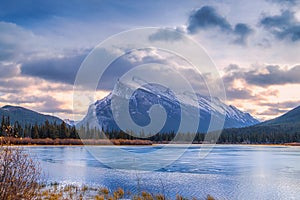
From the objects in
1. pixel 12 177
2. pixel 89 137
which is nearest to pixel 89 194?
pixel 12 177

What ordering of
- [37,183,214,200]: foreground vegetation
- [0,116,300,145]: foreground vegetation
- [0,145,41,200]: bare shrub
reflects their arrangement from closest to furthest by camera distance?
[0,145,41,200]: bare shrub, [37,183,214,200]: foreground vegetation, [0,116,300,145]: foreground vegetation

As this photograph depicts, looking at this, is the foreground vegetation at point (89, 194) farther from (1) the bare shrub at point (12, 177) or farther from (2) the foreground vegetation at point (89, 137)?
(2) the foreground vegetation at point (89, 137)

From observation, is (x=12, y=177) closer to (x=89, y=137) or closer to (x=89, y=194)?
(x=89, y=194)

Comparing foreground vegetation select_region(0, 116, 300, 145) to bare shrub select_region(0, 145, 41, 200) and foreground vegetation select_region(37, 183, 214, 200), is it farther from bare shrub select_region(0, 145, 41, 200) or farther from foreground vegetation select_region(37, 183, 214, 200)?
bare shrub select_region(0, 145, 41, 200)

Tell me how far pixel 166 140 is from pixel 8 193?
504ft

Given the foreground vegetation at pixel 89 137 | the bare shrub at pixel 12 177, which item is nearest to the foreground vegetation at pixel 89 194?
the bare shrub at pixel 12 177

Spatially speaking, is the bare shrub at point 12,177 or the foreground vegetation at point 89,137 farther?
the foreground vegetation at point 89,137

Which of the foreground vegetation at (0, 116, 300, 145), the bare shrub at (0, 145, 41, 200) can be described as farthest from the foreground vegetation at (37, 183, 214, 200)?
the foreground vegetation at (0, 116, 300, 145)

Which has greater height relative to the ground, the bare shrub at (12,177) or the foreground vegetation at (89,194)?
the bare shrub at (12,177)

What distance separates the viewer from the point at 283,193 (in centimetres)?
2053

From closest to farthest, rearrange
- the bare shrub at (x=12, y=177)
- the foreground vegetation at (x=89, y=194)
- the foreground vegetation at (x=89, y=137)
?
the bare shrub at (x=12, y=177) → the foreground vegetation at (x=89, y=194) → the foreground vegetation at (x=89, y=137)

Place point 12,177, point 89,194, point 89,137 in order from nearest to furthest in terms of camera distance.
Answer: point 12,177 < point 89,194 < point 89,137

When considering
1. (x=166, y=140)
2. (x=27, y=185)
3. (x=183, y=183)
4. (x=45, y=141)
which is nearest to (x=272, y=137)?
(x=166, y=140)

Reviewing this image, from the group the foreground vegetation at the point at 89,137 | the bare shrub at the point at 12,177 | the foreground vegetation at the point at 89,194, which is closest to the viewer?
the bare shrub at the point at 12,177
